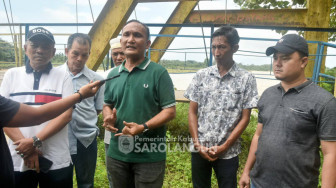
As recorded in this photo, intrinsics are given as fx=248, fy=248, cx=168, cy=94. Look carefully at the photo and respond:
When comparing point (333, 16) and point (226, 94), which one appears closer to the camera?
point (226, 94)

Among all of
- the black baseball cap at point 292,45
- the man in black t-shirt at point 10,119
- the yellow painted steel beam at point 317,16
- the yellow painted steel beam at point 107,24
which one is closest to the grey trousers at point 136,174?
the man in black t-shirt at point 10,119

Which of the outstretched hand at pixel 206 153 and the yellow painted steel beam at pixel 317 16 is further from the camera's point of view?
the yellow painted steel beam at pixel 317 16

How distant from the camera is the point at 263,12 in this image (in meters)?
4.34

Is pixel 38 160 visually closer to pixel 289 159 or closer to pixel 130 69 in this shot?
pixel 130 69

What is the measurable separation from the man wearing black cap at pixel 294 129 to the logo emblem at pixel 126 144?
0.90 metres

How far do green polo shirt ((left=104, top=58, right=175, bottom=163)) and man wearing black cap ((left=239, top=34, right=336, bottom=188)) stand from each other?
70 cm

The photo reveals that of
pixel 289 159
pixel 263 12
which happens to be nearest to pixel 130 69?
pixel 289 159

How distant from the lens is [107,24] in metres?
3.88

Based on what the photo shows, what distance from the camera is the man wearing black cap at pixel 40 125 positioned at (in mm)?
1776

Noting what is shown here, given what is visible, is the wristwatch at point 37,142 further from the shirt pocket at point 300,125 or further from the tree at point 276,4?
the tree at point 276,4

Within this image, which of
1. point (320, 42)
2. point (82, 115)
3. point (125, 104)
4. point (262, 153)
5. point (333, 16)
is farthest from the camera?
point (333, 16)

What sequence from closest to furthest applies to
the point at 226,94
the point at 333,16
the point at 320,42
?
the point at 226,94, the point at 320,42, the point at 333,16

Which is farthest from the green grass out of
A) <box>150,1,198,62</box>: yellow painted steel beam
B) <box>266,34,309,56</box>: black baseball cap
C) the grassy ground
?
<box>266,34,309,56</box>: black baseball cap

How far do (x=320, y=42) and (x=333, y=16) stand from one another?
3.27 metres
